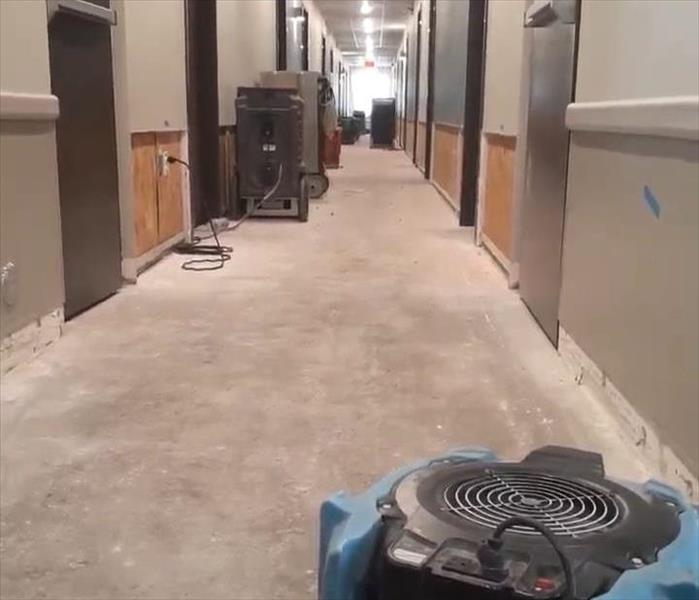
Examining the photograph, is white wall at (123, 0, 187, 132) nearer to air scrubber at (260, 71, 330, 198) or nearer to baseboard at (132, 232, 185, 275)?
baseboard at (132, 232, 185, 275)

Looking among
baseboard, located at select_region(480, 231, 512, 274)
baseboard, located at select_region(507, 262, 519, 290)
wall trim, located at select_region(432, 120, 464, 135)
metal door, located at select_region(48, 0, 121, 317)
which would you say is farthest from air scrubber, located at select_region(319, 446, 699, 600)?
wall trim, located at select_region(432, 120, 464, 135)

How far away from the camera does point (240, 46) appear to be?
7102 mm

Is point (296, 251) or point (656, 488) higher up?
point (656, 488)

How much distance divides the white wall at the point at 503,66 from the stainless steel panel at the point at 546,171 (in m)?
0.39

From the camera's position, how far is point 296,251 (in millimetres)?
5012

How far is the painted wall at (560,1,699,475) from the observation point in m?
1.76

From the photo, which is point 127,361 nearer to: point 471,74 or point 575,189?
point 575,189

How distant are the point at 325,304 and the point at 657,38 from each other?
6.26 feet

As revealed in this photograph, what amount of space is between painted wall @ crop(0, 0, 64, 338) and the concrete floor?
0.19 meters

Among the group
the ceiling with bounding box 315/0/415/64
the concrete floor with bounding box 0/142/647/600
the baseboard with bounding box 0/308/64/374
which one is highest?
the ceiling with bounding box 315/0/415/64

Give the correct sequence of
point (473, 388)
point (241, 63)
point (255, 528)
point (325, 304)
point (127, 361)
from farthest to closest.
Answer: point (241, 63)
point (325, 304)
point (127, 361)
point (473, 388)
point (255, 528)

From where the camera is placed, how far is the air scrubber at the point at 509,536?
0.76 meters

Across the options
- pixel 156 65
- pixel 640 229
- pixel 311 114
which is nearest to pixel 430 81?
pixel 311 114

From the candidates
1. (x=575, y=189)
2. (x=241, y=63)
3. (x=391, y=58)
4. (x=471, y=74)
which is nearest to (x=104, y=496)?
(x=575, y=189)
